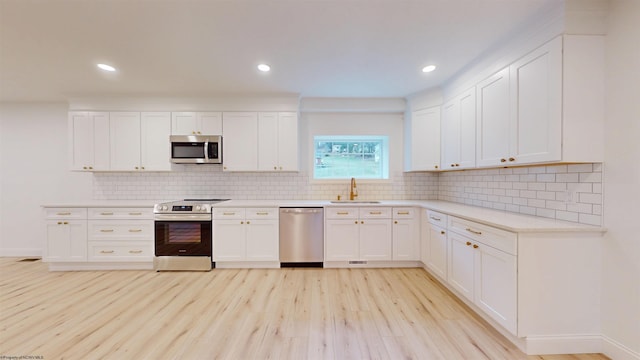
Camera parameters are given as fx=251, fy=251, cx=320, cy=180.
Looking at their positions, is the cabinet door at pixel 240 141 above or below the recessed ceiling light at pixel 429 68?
below

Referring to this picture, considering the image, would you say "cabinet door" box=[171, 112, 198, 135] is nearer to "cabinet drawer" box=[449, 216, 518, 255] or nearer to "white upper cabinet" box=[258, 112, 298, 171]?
"white upper cabinet" box=[258, 112, 298, 171]

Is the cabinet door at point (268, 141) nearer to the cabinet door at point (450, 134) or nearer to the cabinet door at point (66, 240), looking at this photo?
the cabinet door at point (450, 134)

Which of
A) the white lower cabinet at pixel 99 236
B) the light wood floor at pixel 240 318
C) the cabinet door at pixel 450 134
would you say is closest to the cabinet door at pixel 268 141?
the light wood floor at pixel 240 318

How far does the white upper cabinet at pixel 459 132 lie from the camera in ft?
8.94

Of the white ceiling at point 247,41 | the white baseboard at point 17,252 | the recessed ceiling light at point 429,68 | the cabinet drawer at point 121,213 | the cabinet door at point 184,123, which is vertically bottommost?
the white baseboard at point 17,252

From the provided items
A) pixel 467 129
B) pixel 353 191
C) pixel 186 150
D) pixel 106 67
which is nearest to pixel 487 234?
pixel 467 129

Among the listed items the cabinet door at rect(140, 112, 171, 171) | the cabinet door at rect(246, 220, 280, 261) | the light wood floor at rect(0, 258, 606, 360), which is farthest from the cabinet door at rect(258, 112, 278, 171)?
the light wood floor at rect(0, 258, 606, 360)

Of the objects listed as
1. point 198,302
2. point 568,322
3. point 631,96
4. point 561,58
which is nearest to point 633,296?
point 568,322

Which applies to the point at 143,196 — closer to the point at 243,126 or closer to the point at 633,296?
the point at 243,126

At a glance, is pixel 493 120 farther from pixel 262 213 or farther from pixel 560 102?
pixel 262 213

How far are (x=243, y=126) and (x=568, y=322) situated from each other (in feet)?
12.7

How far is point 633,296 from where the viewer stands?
5.20 ft

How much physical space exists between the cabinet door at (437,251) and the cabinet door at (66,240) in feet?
14.8

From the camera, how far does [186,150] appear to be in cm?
363
